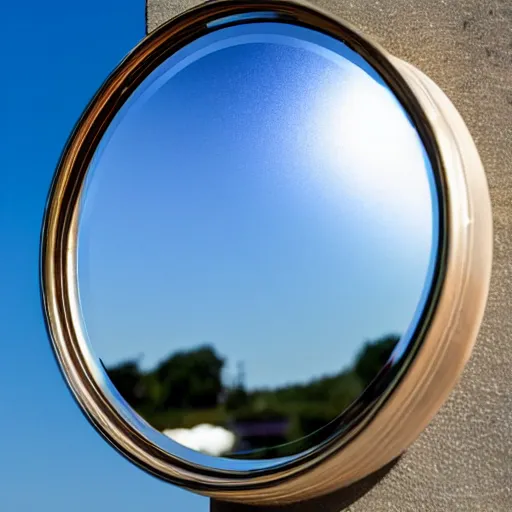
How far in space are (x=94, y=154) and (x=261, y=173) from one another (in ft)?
0.67

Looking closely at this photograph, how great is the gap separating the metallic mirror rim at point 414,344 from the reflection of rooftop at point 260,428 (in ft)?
0.14

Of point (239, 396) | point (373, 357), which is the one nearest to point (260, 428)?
point (239, 396)

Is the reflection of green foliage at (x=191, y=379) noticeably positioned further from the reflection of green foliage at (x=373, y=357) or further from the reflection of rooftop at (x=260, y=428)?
the reflection of green foliage at (x=373, y=357)

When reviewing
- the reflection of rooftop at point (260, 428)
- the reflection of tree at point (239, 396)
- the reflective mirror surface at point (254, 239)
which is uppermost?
the reflective mirror surface at point (254, 239)

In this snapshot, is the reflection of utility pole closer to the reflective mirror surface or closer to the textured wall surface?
the reflective mirror surface

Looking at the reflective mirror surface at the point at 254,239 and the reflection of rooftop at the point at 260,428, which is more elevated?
the reflective mirror surface at the point at 254,239

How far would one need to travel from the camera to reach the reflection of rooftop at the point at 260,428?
75 cm

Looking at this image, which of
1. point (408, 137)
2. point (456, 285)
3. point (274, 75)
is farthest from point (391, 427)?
point (274, 75)

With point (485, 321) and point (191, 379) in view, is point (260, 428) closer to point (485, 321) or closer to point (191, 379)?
point (191, 379)

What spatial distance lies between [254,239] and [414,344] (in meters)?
0.21

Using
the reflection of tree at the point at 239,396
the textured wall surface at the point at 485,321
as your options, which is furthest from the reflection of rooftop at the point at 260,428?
the textured wall surface at the point at 485,321

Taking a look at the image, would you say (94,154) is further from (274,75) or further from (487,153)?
(487,153)

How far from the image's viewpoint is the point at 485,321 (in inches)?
30.4

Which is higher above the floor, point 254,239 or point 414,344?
point 254,239
